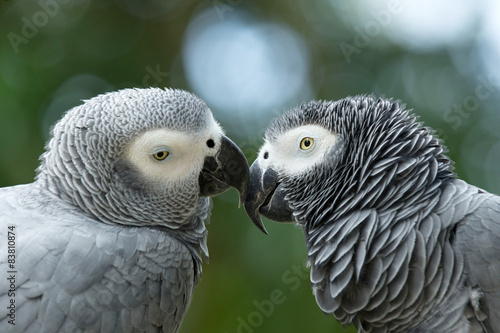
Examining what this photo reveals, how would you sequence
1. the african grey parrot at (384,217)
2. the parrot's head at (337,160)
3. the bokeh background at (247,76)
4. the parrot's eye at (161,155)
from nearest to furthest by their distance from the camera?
the african grey parrot at (384,217), the parrot's head at (337,160), the parrot's eye at (161,155), the bokeh background at (247,76)

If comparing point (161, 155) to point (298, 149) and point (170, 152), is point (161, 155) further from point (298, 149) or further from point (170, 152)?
point (298, 149)

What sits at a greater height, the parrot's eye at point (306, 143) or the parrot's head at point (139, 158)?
the parrot's eye at point (306, 143)

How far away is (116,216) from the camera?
4.56ft

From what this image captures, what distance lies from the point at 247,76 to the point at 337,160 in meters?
1.38

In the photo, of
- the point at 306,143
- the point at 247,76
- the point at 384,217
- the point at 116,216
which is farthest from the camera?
the point at 247,76

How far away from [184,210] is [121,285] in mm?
342

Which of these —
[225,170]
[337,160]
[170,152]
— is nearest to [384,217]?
[337,160]

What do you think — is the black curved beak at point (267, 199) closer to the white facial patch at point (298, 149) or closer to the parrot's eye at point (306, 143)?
the white facial patch at point (298, 149)

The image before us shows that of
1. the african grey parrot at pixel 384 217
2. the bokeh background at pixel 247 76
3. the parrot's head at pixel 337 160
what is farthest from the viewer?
the bokeh background at pixel 247 76

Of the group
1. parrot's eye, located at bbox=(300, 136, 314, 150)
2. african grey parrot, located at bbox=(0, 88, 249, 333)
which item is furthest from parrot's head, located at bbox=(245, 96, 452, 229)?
african grey parrot, located at bbox=(0, 88, 249, 333)

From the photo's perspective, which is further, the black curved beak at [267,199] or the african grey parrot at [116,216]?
the black curved beak at [267,199]

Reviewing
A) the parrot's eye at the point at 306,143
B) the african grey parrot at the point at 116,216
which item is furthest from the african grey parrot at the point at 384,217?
the african grey parrot at the point at 116,216

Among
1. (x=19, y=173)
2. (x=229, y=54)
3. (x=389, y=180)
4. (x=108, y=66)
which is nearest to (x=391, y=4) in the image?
(x=229, y=54)

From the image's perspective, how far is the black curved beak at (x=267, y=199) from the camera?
1.52 m
